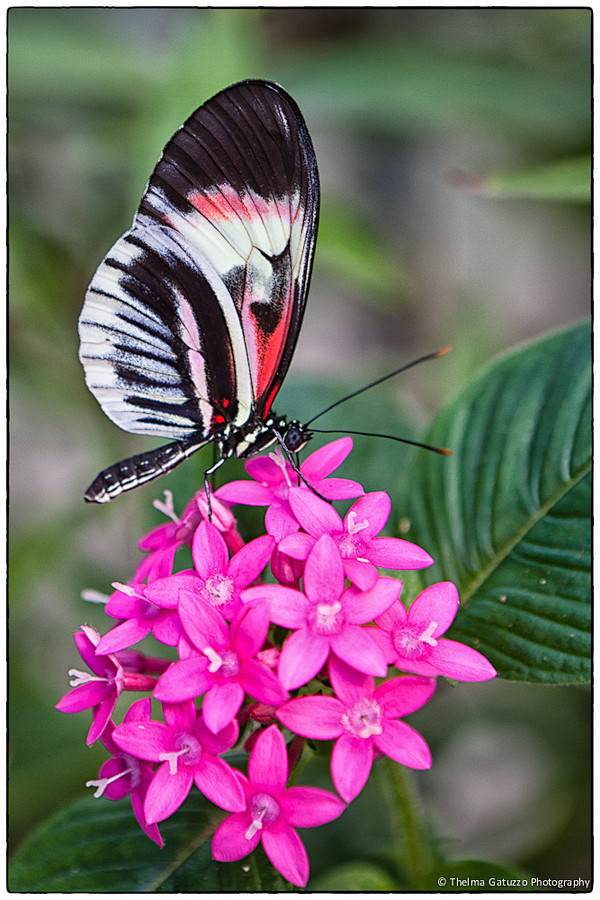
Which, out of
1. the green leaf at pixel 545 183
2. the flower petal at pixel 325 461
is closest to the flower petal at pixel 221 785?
the flower petal at pixel 325 461

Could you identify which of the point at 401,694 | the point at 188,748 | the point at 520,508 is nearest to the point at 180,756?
the point at 188,748

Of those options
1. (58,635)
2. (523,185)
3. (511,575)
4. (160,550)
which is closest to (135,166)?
(523,185)

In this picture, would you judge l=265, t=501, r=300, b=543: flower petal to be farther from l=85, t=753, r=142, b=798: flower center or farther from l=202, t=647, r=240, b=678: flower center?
l=85, t=753, r=142, b=798: flower center

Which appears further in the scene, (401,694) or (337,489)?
(337,489)

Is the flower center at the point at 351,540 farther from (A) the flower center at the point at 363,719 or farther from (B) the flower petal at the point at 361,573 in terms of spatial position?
(A) the flower center at the point at 363,719

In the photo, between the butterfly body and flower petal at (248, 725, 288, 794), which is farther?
the butterfly body

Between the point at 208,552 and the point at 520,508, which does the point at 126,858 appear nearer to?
the point at 208,552

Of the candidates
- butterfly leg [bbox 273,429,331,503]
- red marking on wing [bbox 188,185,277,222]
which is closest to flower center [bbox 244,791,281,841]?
butterfly leg [bbox 273,429,331,503]
